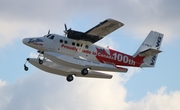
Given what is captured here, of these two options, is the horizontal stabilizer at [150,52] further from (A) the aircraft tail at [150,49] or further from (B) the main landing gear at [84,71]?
(B) the main landing gear at [84,71]

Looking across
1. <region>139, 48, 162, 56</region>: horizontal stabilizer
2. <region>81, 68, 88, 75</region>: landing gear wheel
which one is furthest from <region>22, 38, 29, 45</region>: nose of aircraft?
<region>139, 48, 162, 56</region>: horizontal stabilizer

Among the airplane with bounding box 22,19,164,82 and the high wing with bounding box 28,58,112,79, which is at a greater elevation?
the airplane with bounding box 22,19,164,82

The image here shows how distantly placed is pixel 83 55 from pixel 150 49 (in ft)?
18.6

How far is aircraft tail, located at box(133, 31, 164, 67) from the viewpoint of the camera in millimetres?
41797

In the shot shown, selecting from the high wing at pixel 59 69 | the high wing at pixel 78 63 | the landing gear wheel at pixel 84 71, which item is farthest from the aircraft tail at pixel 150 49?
the landing gear wheel at pixel 84 71

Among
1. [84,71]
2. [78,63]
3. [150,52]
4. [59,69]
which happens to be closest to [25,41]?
[59,69]

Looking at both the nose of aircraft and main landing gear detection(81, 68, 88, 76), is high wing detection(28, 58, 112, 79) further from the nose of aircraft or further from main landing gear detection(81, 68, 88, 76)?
main landing gear detection(81, 68, 88, 76)

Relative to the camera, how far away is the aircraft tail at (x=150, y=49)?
4180cm

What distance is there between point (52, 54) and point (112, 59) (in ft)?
17.7

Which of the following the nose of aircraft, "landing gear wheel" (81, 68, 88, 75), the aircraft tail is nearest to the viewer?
the nose of aircraft

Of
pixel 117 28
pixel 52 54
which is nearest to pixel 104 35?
pixel 117 28

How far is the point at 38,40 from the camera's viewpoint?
128ft

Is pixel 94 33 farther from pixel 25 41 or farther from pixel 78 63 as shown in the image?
pixel 25 41

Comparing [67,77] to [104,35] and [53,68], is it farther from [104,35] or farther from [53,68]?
[104,35]
